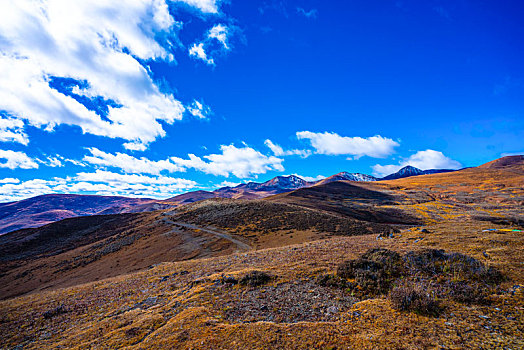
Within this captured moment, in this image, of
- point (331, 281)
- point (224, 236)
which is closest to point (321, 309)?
point (331, 281)

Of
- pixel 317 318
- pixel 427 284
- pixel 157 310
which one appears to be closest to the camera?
pixel 317 318

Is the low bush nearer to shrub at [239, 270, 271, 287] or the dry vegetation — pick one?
the dry vegetation

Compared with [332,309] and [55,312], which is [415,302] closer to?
[332,309]

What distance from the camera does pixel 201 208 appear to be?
69.1m

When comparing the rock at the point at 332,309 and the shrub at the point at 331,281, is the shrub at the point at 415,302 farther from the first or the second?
the shrub at the point at 331,281

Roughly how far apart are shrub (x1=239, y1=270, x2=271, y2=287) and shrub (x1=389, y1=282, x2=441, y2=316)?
5786 millimetres

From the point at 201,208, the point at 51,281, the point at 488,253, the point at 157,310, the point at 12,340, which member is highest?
the point at 201,208

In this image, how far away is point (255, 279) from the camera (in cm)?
1097

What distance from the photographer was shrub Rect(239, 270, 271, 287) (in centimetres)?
1076

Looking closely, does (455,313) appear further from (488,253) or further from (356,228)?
(356,228)

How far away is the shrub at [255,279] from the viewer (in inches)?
424

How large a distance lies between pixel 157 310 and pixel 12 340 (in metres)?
7.17

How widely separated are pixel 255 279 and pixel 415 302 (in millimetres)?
6786

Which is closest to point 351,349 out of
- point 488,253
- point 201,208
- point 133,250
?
point 488,253
